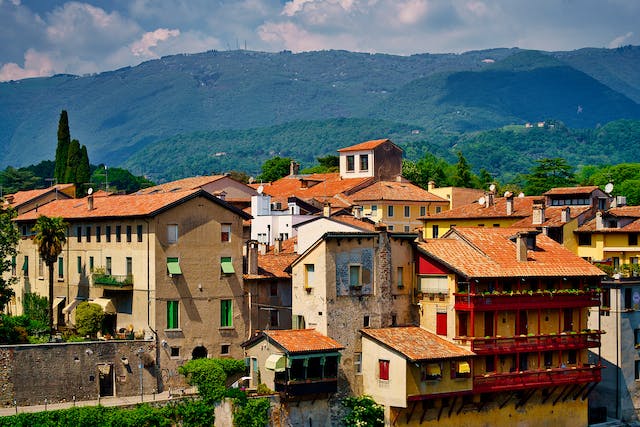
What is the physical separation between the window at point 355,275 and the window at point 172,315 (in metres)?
10.5

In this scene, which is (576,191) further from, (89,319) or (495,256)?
(89,319)

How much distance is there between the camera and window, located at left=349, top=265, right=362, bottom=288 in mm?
63156

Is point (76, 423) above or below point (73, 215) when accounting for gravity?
below

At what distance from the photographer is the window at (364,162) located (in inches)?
4815

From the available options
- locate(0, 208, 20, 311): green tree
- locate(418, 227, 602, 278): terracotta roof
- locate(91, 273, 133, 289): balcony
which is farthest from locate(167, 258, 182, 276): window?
locate(418, 227, 602, 278): terracotta roof

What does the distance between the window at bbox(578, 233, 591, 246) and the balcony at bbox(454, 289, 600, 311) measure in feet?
54.9

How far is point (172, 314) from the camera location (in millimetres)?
65125

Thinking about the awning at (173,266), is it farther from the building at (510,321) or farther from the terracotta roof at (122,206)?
the building at (510,321)

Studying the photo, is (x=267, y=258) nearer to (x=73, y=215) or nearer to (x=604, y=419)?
(x=73, y=215)

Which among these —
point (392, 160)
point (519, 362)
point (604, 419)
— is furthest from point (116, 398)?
point (392, 160)

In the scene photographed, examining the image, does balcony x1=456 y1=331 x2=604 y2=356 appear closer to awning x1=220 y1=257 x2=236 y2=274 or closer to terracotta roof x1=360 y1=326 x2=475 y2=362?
terracotta roof x1=360 y1=326 x2=475 y2=362

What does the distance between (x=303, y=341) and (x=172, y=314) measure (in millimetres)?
9067

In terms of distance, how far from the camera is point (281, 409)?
2347 inches

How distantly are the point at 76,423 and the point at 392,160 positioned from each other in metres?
72.7
